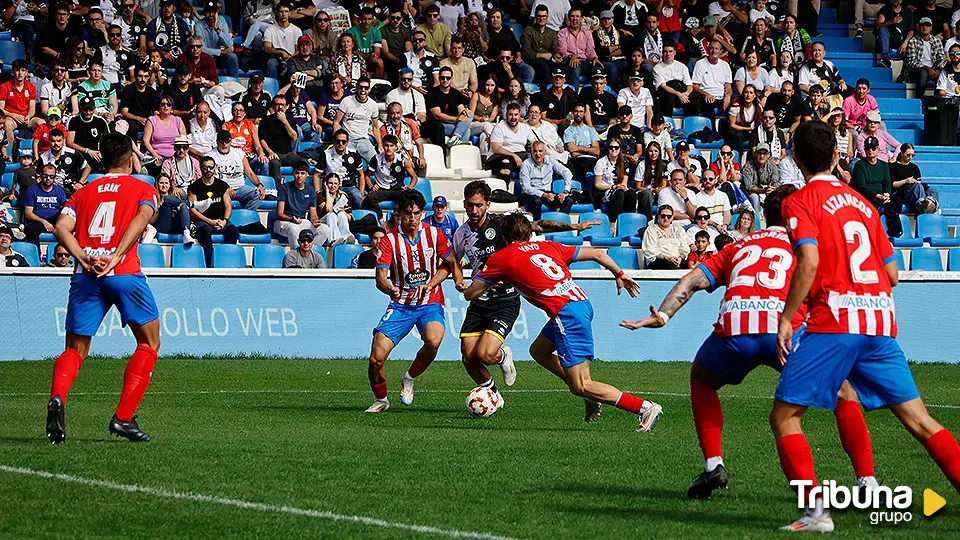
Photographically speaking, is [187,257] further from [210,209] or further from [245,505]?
[245,505]

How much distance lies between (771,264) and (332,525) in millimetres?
2928

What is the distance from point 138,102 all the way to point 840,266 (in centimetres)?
1707

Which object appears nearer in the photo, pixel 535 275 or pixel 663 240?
pixel 535 275

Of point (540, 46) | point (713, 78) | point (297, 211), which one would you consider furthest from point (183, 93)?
point (713, 78)

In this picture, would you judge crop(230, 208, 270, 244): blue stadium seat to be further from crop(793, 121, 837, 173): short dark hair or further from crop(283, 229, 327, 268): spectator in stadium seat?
crop(793, 121, 837, 173): short dark hair

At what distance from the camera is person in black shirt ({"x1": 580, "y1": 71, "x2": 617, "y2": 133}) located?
24594 millimetres

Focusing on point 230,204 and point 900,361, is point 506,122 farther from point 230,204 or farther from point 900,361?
point 900,361

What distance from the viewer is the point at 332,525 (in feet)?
21.9

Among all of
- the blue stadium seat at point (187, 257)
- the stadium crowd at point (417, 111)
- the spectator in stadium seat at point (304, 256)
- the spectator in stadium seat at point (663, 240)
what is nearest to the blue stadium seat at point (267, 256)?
the spectator in stadium seat at point (304, 256)

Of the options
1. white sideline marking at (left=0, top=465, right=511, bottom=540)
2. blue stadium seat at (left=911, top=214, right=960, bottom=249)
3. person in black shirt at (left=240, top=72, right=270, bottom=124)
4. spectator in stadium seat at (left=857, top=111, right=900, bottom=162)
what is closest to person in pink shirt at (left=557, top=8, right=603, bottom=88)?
spectator in stadium seat at (left=857, top=111, right=900, bottom=162)

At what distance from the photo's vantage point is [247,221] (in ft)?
68.2

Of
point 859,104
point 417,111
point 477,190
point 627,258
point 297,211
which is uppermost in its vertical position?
point 477,190

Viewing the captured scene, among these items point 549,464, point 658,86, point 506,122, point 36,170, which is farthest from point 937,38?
point 549,464

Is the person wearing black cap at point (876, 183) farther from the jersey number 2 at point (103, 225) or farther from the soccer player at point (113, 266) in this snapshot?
the jersey number 2 at point (103, 225)
